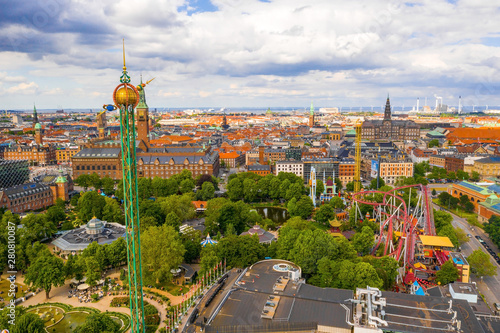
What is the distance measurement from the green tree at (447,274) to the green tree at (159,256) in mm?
27895

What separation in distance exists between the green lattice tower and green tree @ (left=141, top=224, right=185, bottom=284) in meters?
15.3

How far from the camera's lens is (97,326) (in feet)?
91.0

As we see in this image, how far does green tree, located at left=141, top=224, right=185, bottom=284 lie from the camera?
39625 mm

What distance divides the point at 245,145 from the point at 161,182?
70.9 metres

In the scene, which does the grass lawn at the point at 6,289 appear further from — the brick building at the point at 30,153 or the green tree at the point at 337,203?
the brick building at the point at 30,153

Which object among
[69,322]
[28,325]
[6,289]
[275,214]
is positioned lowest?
[275,214]

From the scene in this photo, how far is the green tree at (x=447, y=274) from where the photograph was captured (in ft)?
130

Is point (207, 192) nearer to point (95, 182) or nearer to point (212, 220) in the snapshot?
point (212, 220)

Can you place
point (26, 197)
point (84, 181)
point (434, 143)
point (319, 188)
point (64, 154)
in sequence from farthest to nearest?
point (434, 143) < point (64, 154) < point (84, 181) < point (319, 188) < point (26, 197)

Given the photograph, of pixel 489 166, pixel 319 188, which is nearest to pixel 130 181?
pixel 319 188

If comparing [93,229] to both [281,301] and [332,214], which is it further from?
[332,214]

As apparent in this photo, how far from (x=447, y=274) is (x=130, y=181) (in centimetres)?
3442

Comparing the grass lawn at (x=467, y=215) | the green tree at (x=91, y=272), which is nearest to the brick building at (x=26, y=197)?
the green tree at (x=91, y=272)

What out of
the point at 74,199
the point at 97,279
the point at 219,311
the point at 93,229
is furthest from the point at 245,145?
the point at 219,311
